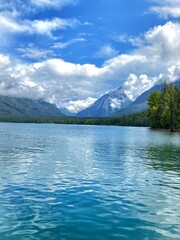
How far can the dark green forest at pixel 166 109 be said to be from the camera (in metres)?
158

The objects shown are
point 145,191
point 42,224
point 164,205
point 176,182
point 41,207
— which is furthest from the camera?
point 176,182

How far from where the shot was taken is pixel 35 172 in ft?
126

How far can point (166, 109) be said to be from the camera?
543 feet

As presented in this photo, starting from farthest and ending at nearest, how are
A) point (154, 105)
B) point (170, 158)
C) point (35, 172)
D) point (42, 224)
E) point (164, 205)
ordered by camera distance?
point (154, 105), point (170, 158), point (35, 172), point (164, 205), point (42, 224)

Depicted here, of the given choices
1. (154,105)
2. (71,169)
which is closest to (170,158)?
(71,169)

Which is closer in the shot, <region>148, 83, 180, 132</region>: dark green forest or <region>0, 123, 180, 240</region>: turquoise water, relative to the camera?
<region>0, 123, 180, 240</region>: turquoise water

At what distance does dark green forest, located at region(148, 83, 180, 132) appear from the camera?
519 feet

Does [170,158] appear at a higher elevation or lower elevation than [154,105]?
lower

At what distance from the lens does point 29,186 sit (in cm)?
3045

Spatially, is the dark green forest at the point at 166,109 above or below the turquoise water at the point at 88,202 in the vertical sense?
above

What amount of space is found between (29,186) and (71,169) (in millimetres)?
11546

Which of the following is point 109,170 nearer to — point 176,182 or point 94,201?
point 176,182

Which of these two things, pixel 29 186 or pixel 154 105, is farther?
pixel 154 105

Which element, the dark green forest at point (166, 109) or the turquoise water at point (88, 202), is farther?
the dark green forest at point (166, 109)
